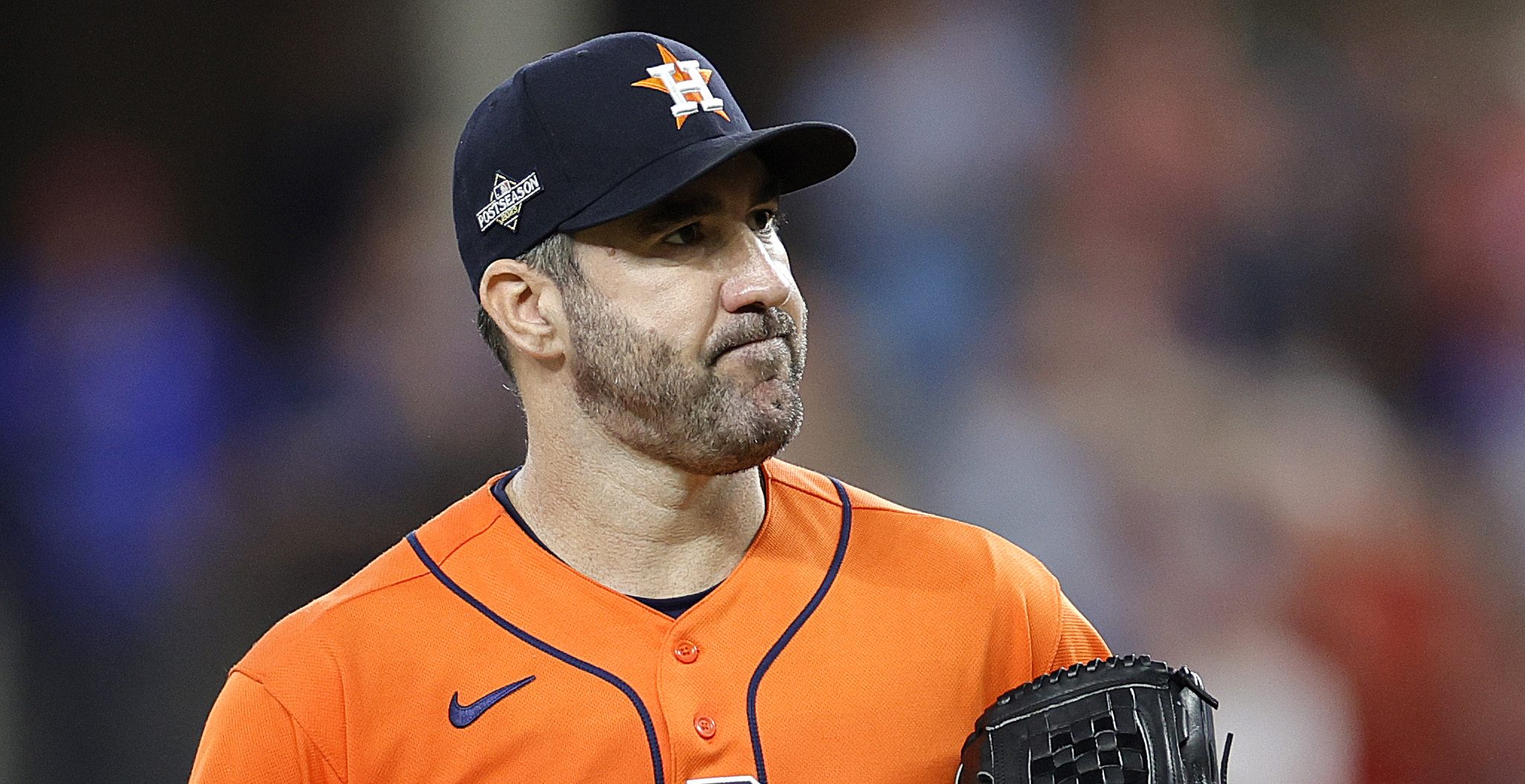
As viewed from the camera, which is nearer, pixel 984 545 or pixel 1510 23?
pixel 984 545

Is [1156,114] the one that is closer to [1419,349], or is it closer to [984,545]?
[1419,349]

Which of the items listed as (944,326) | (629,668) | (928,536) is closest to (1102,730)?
(928,536)

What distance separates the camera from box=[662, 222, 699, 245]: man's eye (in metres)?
1.60

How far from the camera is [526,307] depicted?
1674 mm

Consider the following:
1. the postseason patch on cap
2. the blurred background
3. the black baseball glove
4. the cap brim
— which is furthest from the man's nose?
the blurred background

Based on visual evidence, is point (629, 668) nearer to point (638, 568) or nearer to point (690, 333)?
point (638, 568)

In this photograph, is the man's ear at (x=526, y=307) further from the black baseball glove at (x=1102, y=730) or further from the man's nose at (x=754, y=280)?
the black baseball glove at (x=1102, y=730)

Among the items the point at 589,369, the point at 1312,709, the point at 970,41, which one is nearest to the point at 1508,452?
the point at 1312,709

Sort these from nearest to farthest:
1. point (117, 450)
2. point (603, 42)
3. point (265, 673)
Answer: point (265, 673)
point (603, 42)
point (117, 450)

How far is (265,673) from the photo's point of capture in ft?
4.99

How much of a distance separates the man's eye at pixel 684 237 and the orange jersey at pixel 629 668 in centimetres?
33

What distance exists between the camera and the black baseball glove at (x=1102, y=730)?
58.4 inches

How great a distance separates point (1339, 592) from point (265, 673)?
6.31ft

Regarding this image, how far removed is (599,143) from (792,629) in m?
0.54
